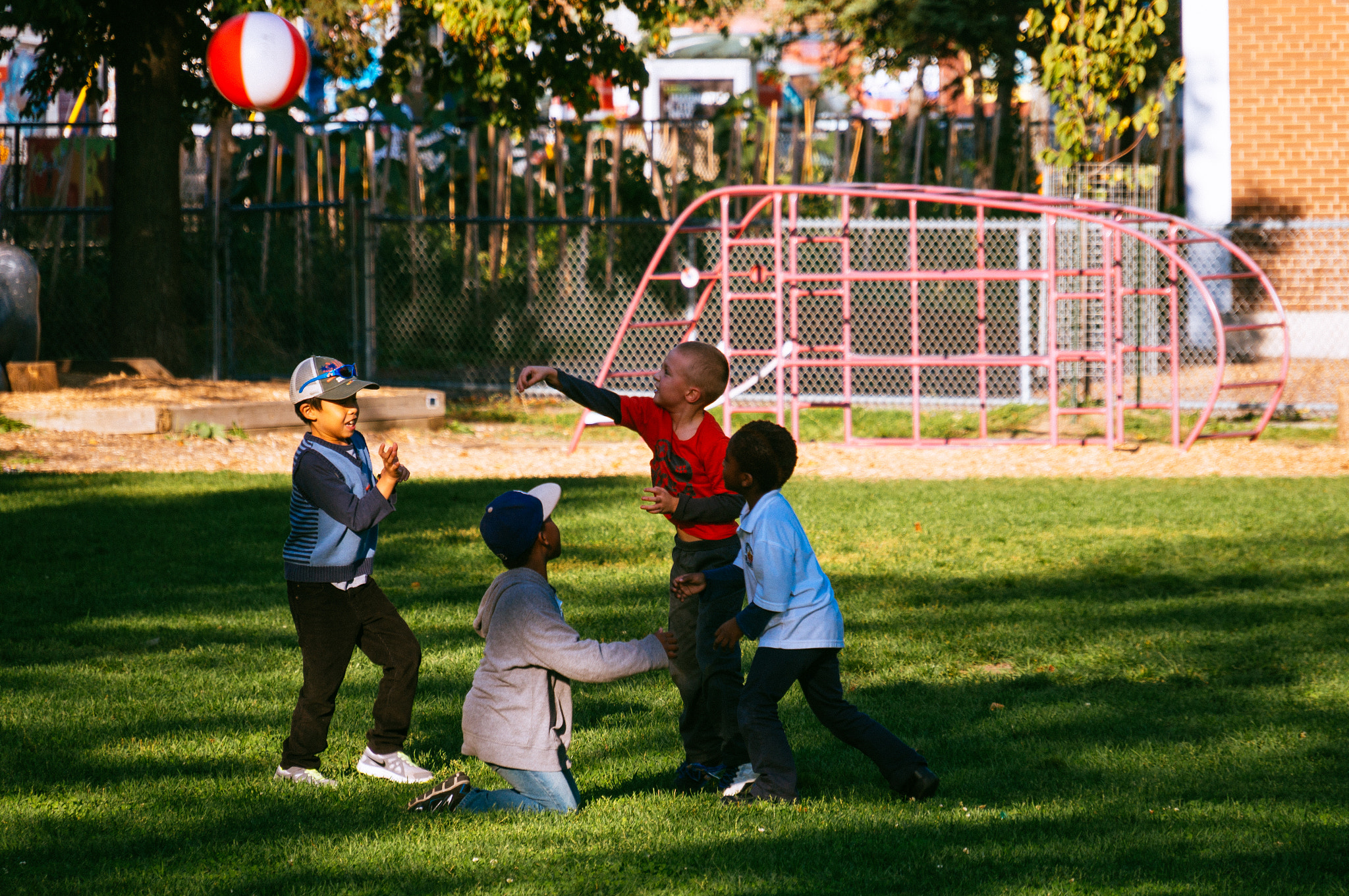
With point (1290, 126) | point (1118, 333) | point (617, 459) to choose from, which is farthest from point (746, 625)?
point (1290, 126)

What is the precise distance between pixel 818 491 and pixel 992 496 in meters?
1.29

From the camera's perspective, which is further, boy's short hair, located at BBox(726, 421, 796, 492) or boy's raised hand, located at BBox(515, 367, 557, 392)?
boy's raised hand, located at BBox(515, 367, 557, 392)

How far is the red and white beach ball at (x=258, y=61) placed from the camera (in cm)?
1184

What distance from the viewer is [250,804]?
4.25m

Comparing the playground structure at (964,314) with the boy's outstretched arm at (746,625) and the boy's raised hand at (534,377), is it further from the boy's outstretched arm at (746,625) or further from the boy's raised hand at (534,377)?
the boy's outstretched arm at (746,625)

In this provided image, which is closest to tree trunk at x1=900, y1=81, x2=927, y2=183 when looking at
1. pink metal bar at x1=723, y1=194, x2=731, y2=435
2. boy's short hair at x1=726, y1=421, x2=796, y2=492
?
pink metal bar at x1=723, y1=194, x2=731, y2=435

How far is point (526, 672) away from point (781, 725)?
795 millimetres

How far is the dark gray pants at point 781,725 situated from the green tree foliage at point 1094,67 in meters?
12.6

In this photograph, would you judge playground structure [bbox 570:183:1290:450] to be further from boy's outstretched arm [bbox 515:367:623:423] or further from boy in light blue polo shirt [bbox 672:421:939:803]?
boy in light blue polo shirt [bbox 672:421:939:803]

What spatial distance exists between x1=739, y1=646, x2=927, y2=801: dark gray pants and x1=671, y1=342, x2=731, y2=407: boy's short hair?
2.82 ft

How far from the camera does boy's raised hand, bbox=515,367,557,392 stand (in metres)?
4.65

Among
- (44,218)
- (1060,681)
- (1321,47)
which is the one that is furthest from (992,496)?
(44,218)

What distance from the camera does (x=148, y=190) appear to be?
1566 centimetres

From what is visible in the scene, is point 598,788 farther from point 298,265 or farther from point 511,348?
point 298,265
